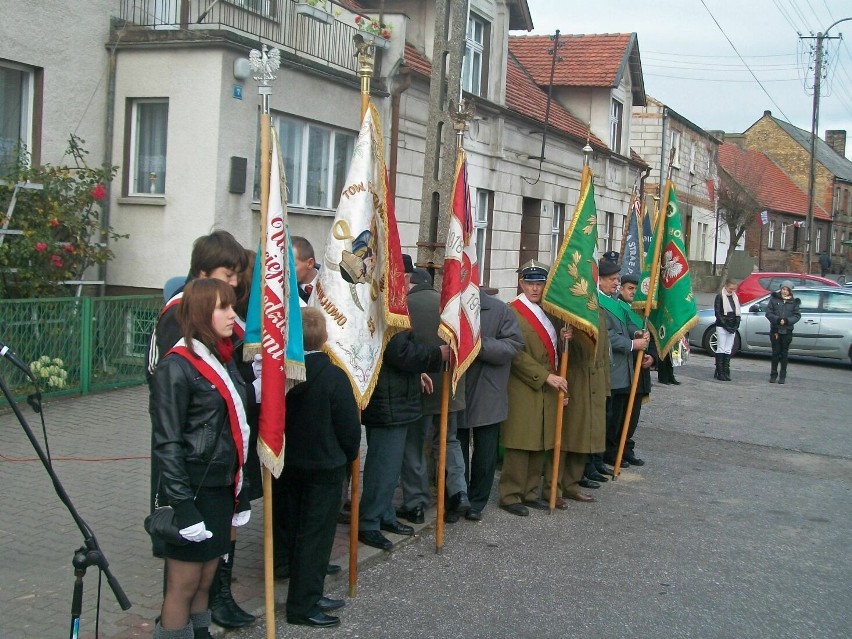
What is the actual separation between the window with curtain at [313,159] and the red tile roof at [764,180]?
36.3 m

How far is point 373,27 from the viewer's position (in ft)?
47.5

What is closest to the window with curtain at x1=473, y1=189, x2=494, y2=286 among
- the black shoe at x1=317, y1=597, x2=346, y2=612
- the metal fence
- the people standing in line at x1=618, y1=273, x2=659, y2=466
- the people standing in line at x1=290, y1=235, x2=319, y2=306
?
the metal fence

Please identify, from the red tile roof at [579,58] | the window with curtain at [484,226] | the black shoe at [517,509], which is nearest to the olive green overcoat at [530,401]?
the black shoe at [517,509]

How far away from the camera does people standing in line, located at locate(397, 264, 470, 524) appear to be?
677cm

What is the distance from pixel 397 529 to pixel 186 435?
9.85 ft

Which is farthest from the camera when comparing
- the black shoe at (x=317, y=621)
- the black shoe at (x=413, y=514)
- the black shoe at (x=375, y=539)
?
the black shoe at (x=413, y=514)

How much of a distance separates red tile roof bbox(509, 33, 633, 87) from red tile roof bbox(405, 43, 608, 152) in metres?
0.79

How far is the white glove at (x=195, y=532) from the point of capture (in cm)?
379

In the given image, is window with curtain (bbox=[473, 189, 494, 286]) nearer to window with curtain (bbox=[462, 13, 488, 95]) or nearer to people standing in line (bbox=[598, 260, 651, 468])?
window with curtain (bbox=[462, 13, 488, 95])

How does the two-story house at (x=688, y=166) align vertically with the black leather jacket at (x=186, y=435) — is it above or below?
above

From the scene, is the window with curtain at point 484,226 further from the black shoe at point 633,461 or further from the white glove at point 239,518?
the white glove at point 239,518

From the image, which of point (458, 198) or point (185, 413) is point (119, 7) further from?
point (185, 413)

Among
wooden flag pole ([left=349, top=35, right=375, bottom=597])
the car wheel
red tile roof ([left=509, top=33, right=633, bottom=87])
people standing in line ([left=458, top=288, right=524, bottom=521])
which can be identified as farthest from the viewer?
red tile roof ([left=509, top=33, right=633, bottom=87])

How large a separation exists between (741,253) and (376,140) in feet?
139
